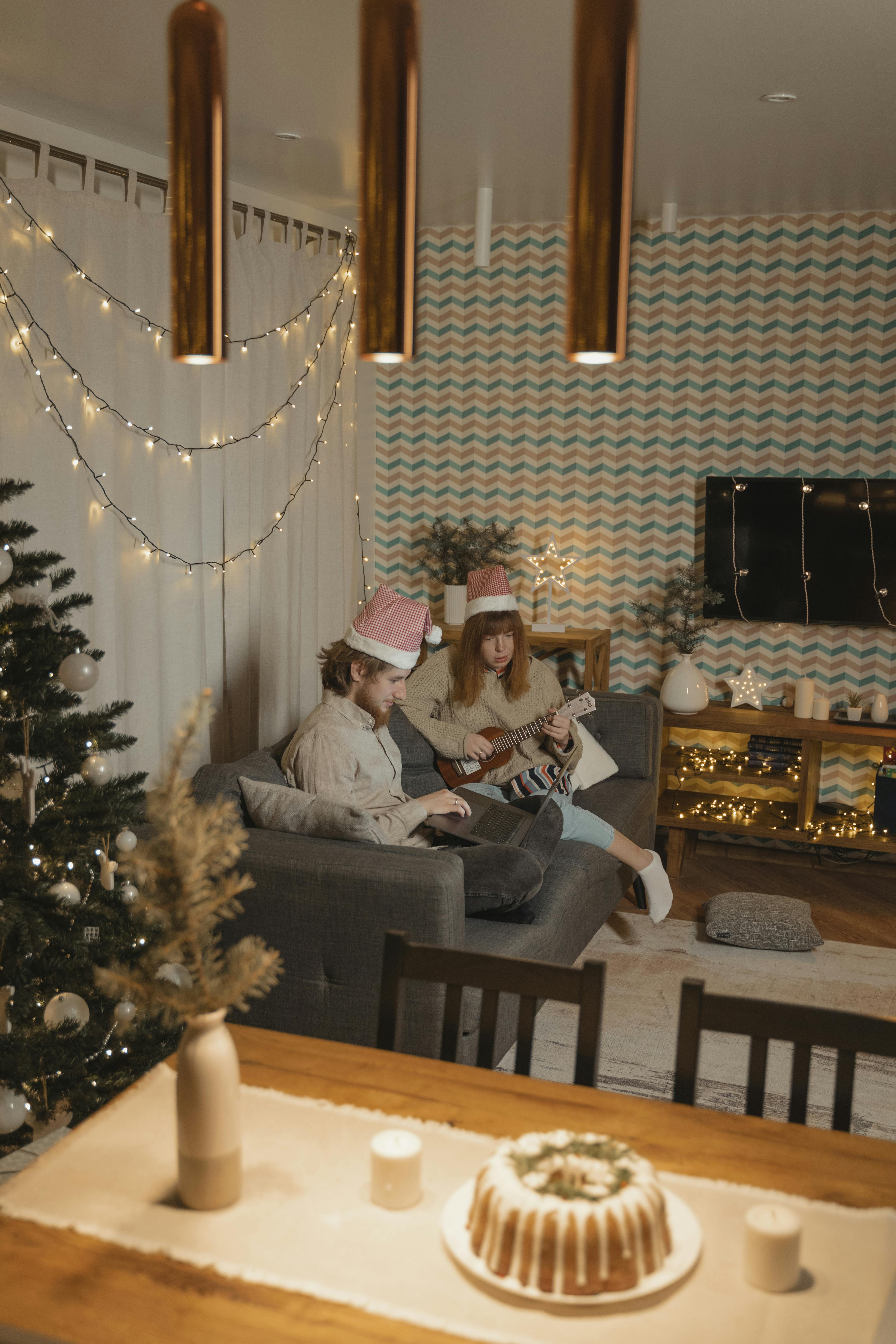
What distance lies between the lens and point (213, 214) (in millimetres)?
971

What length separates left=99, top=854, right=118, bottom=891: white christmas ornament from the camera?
91.5 inches

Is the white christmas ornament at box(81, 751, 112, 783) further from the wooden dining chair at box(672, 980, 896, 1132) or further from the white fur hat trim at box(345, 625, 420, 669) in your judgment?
the wooden dining chair at box(672, 980, 896, 1132)

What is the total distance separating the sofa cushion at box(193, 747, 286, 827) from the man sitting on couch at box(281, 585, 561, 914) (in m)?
0.05

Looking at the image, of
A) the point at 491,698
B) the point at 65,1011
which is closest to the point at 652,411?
the point at 491,698

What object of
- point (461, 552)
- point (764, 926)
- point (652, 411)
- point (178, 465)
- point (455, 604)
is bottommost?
point (764, 926)

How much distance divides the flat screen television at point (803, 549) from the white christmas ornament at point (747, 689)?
25 centimetres

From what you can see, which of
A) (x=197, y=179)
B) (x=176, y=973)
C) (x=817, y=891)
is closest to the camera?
(x=197, y=179)

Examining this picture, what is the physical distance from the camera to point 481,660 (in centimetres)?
423

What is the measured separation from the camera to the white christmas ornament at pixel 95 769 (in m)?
2.24

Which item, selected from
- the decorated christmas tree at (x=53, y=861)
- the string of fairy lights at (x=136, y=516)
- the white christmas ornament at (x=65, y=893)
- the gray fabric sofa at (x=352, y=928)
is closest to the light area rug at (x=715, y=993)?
the gray fabric sofa at (x=352, y=928)

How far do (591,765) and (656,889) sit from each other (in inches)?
24.3

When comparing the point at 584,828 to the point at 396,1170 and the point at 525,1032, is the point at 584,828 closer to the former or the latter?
the point at 525,1032

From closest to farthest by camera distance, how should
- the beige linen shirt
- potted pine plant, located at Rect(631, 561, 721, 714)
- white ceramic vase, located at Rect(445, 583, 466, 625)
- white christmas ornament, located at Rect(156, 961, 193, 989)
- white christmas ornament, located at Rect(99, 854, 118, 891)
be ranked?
white christmas ornament, located at Rect(99, 854, 118, 891) → white christmas ornament, located at Rect(156, 961, 193, 989) → the beige linen shirt → potted pine plant, located at Rect(631, 561, 721, 714) → white ceramic vase, located at Rect(445, 583, 466, 625)

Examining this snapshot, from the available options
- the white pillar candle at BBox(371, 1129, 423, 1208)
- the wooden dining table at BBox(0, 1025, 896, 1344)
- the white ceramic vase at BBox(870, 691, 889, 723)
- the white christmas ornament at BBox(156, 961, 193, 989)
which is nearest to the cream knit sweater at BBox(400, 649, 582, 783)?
the white ceramic vase at BBox(870, 691, 889, 723)
